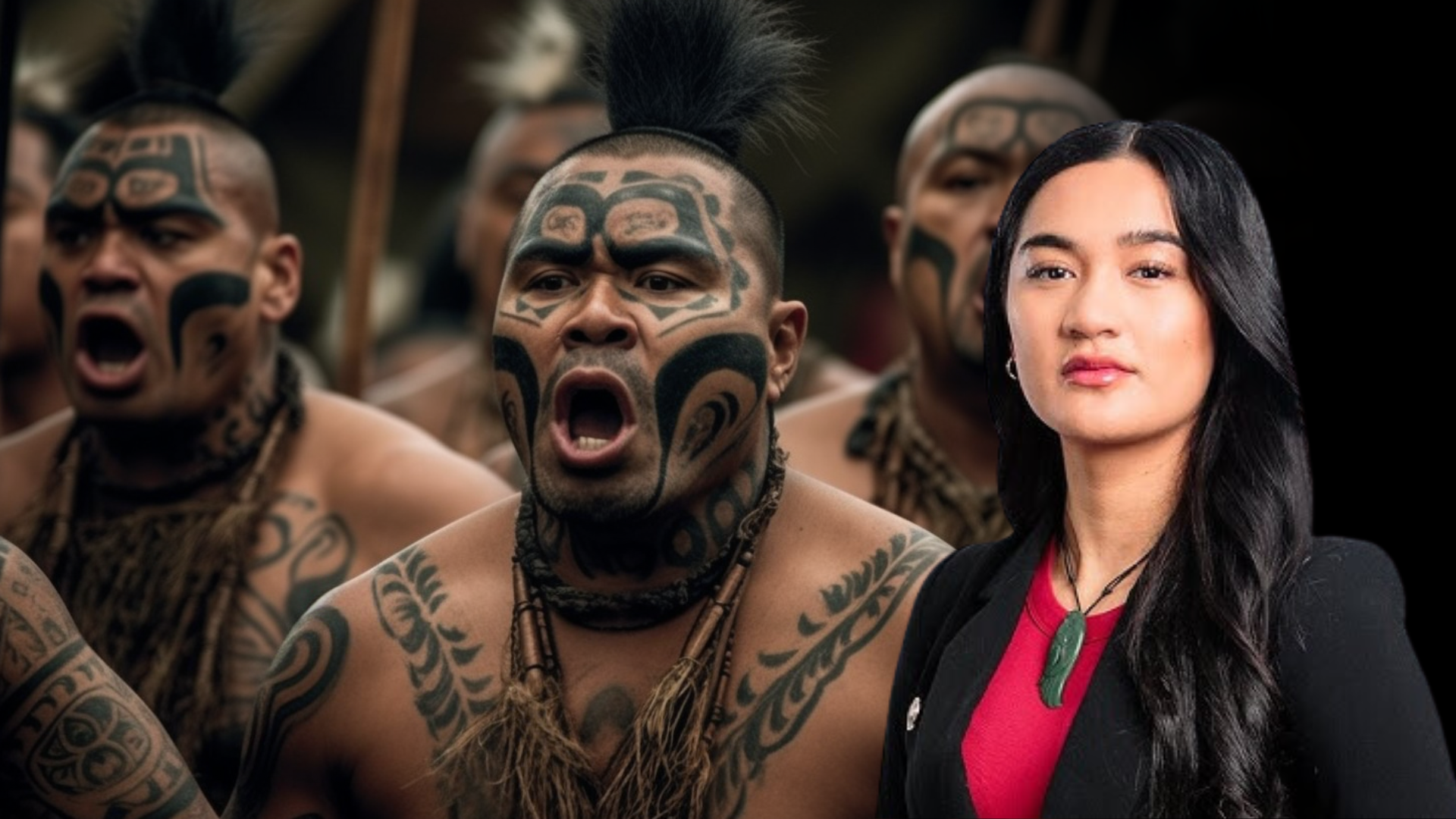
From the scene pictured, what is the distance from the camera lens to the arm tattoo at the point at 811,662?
18.2ft

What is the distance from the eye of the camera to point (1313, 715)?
4371 millimetres

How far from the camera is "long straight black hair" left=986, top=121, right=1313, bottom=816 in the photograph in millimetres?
4406

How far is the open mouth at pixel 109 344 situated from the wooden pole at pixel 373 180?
1.37 m

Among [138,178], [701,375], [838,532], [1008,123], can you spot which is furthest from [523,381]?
[1008,123]

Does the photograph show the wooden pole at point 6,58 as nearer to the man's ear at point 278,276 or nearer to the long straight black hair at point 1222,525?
the man's ear at point 278,276

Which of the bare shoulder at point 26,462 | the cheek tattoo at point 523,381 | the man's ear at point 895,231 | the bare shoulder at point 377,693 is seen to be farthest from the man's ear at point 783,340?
the bare shoulder at point 26,462

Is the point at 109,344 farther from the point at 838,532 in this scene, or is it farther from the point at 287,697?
the point at 838,532

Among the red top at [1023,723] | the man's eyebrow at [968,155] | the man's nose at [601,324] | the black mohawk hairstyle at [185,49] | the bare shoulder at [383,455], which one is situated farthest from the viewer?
the man's eyebrow at [968,155]


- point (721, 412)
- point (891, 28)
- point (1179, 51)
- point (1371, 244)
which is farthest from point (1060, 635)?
point (891, 28)

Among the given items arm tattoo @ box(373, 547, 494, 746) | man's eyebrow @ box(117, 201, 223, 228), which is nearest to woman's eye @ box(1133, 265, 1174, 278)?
arm tattoo @ box(373, 547, 494, 746)

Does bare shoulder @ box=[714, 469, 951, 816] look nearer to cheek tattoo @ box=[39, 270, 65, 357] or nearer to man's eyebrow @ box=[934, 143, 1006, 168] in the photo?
man's eyebrow @ box=[934, 143, 1006, 168]

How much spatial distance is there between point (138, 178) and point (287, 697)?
1.90 metres

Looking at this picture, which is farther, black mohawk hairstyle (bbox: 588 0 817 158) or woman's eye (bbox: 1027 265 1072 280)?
black mohawk hairstyle (bbox: 588 0 817 158)

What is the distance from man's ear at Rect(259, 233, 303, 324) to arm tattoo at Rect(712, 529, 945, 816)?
2226 mm
